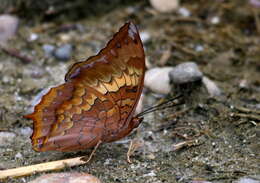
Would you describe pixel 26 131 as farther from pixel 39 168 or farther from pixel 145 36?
pixel 145 36

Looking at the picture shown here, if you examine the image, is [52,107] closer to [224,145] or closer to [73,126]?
[73,126]

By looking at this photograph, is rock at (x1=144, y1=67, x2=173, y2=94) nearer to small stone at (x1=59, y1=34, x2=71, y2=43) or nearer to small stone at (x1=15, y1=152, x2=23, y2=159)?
small stone at (x1=59, y1=34, x2=71, y2=43)

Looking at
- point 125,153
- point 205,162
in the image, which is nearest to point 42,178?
point 125,153

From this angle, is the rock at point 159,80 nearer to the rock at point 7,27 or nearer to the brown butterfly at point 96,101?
the brown butterfly at point 96,101

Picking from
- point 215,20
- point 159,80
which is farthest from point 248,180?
point 215,20

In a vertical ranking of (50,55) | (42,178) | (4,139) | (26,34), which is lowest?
(42,178)

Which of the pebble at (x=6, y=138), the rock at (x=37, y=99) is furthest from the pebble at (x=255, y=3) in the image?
A: the pebble at (x=6, y=138)
